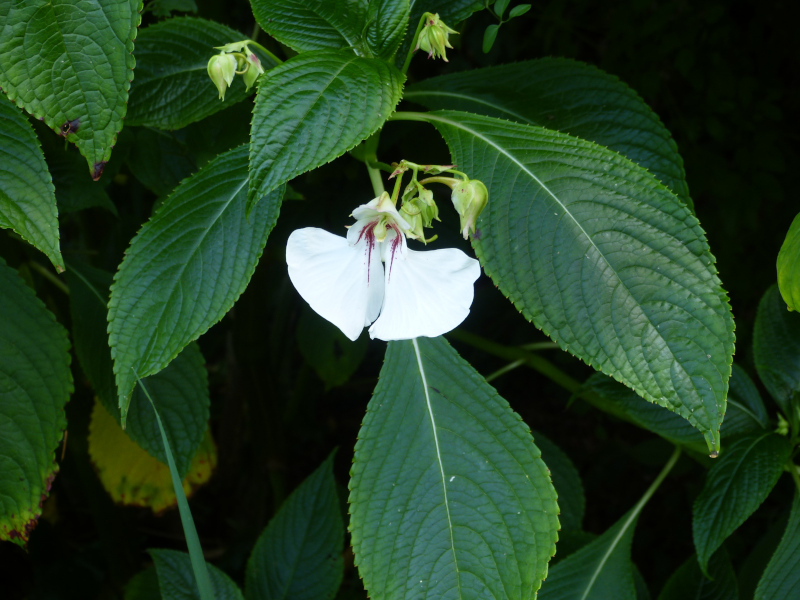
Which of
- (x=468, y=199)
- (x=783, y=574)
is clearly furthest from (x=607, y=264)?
(x=783, y=574)

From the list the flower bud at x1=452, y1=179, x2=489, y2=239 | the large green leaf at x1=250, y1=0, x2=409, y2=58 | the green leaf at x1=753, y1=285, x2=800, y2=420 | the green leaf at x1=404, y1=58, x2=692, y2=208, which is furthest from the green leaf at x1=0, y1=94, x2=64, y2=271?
the green leaf at x1=753, y1=285, x2=800, y2=420

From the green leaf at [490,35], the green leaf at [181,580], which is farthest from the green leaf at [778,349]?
the green leaf at [181,580]

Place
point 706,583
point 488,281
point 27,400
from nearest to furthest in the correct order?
point 27,400 → point 706,583 → point 488,281

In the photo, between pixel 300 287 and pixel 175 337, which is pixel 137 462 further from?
pixel 300 287

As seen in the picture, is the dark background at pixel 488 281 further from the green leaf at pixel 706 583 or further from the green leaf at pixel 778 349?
the green leaf at pixel 778 349

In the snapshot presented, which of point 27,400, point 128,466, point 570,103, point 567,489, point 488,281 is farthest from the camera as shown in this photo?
point 488,281

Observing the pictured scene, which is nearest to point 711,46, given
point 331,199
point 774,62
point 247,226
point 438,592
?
point 774,62

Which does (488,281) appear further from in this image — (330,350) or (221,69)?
(221,69)
